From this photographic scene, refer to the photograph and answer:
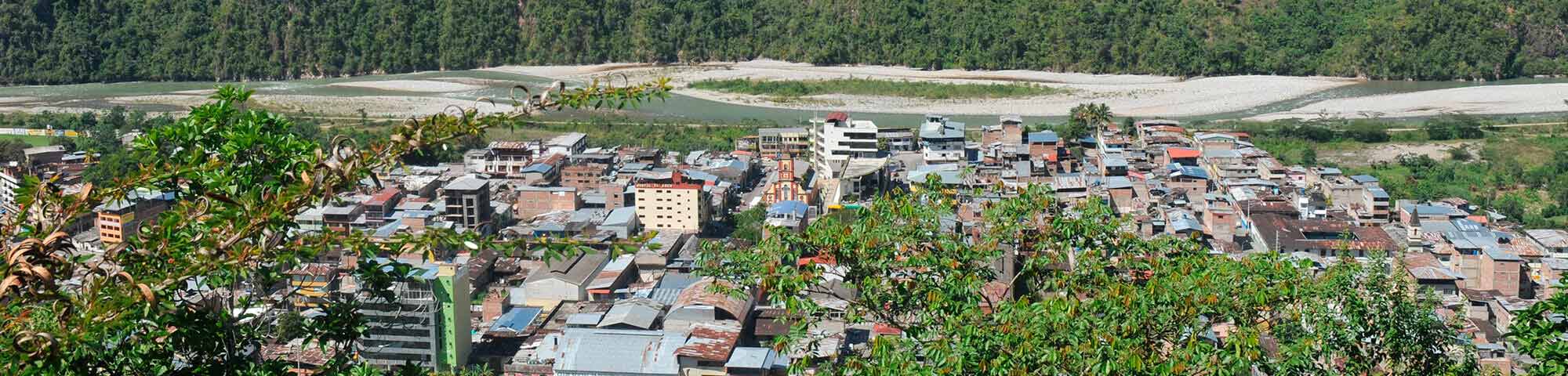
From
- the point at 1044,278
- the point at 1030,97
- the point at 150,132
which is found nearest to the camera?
the point at 150,132

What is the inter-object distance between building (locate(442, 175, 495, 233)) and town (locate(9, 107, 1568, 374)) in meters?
0.02

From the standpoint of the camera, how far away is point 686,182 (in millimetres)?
14664

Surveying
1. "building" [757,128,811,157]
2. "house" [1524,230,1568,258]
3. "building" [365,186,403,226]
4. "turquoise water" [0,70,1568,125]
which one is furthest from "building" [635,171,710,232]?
"house" [1524,230,1568,258]

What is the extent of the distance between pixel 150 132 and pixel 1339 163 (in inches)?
697

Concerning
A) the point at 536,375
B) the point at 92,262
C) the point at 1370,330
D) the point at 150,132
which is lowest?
the point at 536,375

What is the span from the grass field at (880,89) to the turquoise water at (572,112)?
3.84ft

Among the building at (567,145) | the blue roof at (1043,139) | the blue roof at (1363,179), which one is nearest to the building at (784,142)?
the building at (567,145)

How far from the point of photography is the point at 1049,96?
26.9 metres

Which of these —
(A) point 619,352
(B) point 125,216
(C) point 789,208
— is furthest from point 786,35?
(A) point 619,352

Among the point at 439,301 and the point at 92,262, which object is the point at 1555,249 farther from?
the point at 92,262

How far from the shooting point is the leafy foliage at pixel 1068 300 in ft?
10.9

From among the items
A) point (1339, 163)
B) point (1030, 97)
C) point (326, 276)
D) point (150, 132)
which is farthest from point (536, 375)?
point (1030, 97)

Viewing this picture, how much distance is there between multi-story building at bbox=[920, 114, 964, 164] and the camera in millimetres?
17922

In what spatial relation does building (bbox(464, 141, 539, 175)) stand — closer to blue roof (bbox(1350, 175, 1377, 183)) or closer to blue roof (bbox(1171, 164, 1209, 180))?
blue roof (bbox(1171, 164, 1209, 180))
